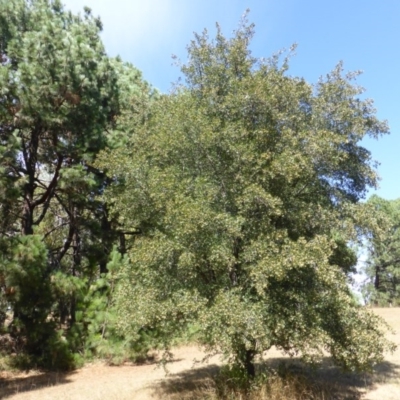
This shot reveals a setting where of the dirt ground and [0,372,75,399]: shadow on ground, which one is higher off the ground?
[0,372,75,399]: shadow on ground

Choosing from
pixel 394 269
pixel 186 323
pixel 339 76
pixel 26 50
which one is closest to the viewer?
pixel 186 323

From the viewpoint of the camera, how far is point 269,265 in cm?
871

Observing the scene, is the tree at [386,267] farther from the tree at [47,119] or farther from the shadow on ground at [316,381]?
the tree at [47,119]

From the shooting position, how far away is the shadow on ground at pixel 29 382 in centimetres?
1226

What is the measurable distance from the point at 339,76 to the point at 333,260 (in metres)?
5.90

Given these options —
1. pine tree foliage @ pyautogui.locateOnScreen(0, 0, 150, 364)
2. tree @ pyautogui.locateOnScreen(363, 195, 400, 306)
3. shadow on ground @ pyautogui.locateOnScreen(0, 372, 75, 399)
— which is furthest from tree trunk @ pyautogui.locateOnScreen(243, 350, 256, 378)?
tree @ pyautogui.locateOnScreen(363, 195, 400, 306)

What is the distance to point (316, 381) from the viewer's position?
11.9 m

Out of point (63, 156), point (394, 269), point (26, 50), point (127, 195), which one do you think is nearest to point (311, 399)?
point (127, 195)

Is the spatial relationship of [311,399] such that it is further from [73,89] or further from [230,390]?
[73,89]

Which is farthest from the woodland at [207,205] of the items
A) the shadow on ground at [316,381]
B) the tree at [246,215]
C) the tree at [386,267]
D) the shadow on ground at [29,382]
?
the tree at [386,267]

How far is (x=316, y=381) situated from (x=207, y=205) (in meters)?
6.85

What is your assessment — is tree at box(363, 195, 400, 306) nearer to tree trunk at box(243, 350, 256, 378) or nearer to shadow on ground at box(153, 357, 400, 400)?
shadow on ground at box(153, 357, 400, 400)

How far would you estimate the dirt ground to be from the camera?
11500mm

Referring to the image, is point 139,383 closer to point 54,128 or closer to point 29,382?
point 29,382
